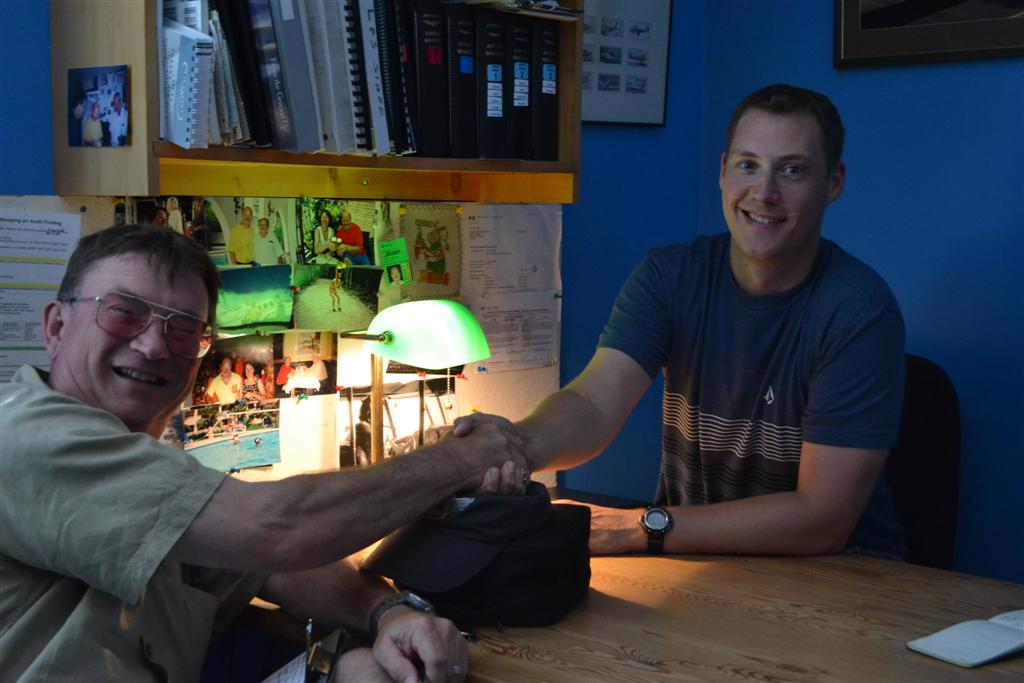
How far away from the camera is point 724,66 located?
3.17 meters

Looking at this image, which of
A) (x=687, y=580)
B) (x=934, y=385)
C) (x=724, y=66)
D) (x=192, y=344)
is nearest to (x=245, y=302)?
(x=192, y=344)

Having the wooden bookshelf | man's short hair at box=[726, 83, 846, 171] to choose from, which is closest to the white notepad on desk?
man's short hair at box=[726, 83, 846, 171]

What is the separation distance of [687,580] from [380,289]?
0.98 metres

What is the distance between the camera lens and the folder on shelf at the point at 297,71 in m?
1.85

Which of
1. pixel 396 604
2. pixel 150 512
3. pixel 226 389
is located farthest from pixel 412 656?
pixel 226 389

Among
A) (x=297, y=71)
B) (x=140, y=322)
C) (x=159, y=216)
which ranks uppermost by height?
(x=297, y=71)

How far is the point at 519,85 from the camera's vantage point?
2320mm

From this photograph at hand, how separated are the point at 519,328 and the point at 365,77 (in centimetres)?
87

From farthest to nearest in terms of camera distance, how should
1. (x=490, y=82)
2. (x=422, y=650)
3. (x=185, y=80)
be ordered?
(x=490, y=82), (x=185, y=80), (x=422, y=650)

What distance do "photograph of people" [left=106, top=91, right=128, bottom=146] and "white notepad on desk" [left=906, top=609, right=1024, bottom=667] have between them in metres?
1.41

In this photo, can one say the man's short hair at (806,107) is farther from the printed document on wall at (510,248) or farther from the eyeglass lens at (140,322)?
the eyeglass lens at (140,322)

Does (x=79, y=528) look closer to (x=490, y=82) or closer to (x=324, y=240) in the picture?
(x=324, y=240)

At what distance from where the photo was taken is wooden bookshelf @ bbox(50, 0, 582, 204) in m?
1.73

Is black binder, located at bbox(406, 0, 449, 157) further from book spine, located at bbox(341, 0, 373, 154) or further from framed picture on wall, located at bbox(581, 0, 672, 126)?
framed picture on wall, located at bbox(581, 0, 672, 126)
